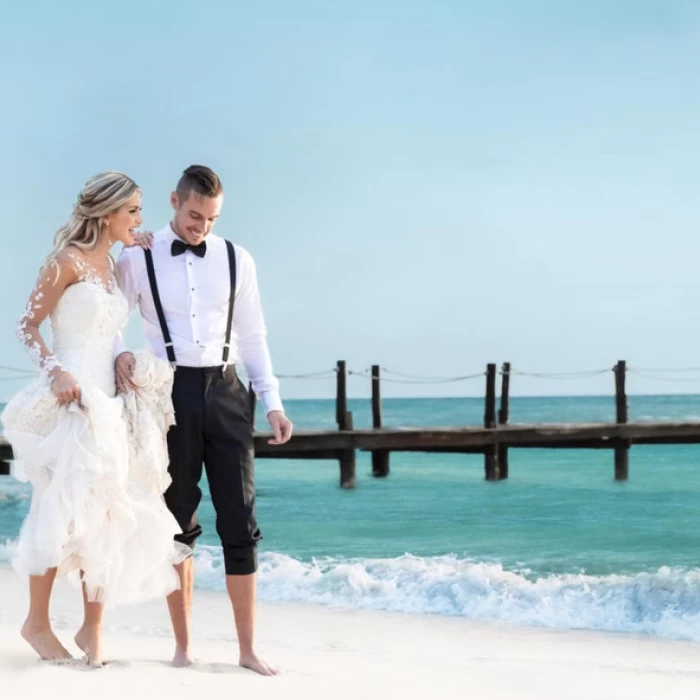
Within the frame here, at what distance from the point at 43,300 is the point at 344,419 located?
398 inches

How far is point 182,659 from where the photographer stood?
131 inches

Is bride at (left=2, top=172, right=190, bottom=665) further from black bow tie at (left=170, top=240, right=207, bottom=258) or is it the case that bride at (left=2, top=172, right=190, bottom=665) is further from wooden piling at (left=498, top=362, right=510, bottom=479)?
wooden piling at (left=498, top=362, right=510, bottom=479)

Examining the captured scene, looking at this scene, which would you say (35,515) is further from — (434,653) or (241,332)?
(434,653)

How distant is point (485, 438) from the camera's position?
1342cm

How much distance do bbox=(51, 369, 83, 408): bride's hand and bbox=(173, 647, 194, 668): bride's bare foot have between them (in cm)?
92

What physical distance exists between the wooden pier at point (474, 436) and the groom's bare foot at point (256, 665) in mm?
8347

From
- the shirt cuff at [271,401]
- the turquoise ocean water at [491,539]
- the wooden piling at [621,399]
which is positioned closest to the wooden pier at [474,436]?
the wooden piling at [621,399]

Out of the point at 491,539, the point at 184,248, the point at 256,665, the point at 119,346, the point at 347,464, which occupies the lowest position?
the point at 491,539

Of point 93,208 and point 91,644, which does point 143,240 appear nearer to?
point 93,208

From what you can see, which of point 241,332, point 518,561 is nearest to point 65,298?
point 241,332

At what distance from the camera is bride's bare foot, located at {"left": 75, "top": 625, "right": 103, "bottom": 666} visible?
121 inches

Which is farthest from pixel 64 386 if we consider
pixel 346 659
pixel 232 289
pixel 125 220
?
pixel 346 659

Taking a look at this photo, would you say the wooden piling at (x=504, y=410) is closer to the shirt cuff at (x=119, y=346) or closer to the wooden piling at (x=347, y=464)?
the wooden piling at (x=347, y=464)

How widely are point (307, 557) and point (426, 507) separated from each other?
5272 mm
